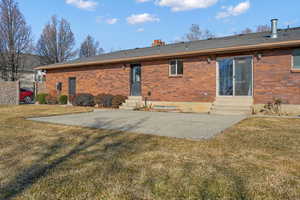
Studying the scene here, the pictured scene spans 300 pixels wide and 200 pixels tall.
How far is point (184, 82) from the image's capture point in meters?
11.1

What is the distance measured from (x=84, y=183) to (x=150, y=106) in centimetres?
953

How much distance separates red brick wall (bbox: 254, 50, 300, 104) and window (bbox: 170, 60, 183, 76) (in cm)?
380

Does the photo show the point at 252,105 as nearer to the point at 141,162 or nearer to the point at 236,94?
Answer: the point at 236,94

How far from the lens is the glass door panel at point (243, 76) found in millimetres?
9633

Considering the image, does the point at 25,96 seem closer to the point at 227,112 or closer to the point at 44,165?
the point at 227,112

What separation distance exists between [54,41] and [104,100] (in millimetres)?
24520

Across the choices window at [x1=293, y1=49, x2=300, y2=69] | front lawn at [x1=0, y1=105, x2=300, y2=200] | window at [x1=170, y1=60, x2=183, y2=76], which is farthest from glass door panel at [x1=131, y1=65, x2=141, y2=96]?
front lawn at [x1=0, y1=105, x2=300, y2=200]

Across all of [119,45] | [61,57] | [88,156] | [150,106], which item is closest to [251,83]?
[150,106]

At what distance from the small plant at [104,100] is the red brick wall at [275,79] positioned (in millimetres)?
8361

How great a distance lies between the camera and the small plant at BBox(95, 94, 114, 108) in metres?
12.9

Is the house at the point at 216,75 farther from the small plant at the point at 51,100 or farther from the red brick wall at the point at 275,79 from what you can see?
the small plant at the point at 51,100

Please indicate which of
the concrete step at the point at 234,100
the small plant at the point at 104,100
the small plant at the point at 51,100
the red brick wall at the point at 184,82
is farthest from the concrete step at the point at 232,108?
the small plant at the point at 51,100

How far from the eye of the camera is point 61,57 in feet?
107

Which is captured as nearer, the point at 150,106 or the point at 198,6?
the point at 150,106
